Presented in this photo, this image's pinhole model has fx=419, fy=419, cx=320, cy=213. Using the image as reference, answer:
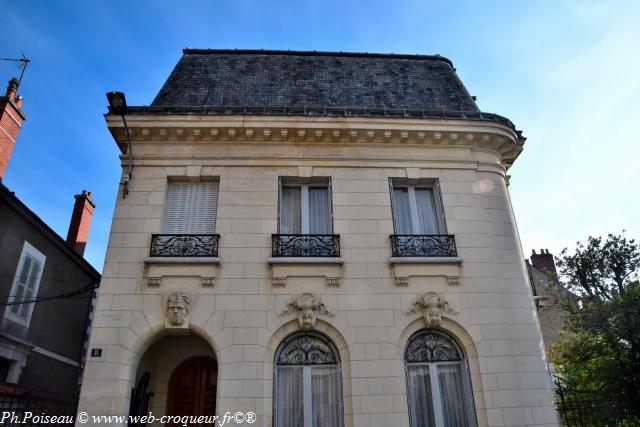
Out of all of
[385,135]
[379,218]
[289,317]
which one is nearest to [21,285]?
[289,317]

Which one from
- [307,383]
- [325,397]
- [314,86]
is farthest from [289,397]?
[314,86]

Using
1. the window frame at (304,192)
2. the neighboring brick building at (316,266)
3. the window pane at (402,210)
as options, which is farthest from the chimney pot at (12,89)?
the window pane at (402,210)

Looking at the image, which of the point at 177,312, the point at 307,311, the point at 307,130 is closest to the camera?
the point at 177,312

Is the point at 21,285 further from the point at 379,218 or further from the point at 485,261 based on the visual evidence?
the point at 485,261

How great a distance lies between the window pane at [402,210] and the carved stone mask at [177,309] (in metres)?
4.63

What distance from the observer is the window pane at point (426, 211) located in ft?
30.7

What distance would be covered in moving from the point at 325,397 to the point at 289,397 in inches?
26.0

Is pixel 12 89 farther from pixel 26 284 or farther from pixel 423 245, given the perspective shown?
pixel 423 245

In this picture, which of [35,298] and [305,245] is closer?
[305,245]

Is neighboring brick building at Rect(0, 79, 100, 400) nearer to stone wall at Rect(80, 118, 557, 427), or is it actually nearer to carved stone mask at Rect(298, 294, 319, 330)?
stone wall at Rect(80, 118, 557, 427)

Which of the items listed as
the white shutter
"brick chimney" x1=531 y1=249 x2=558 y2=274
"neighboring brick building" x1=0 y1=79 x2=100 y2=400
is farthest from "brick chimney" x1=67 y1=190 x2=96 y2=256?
"brick chimney" x1=531 y1=249 x2=558 y2=274

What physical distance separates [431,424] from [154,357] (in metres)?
5.65

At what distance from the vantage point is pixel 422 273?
848cm

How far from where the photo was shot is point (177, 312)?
785 cm
